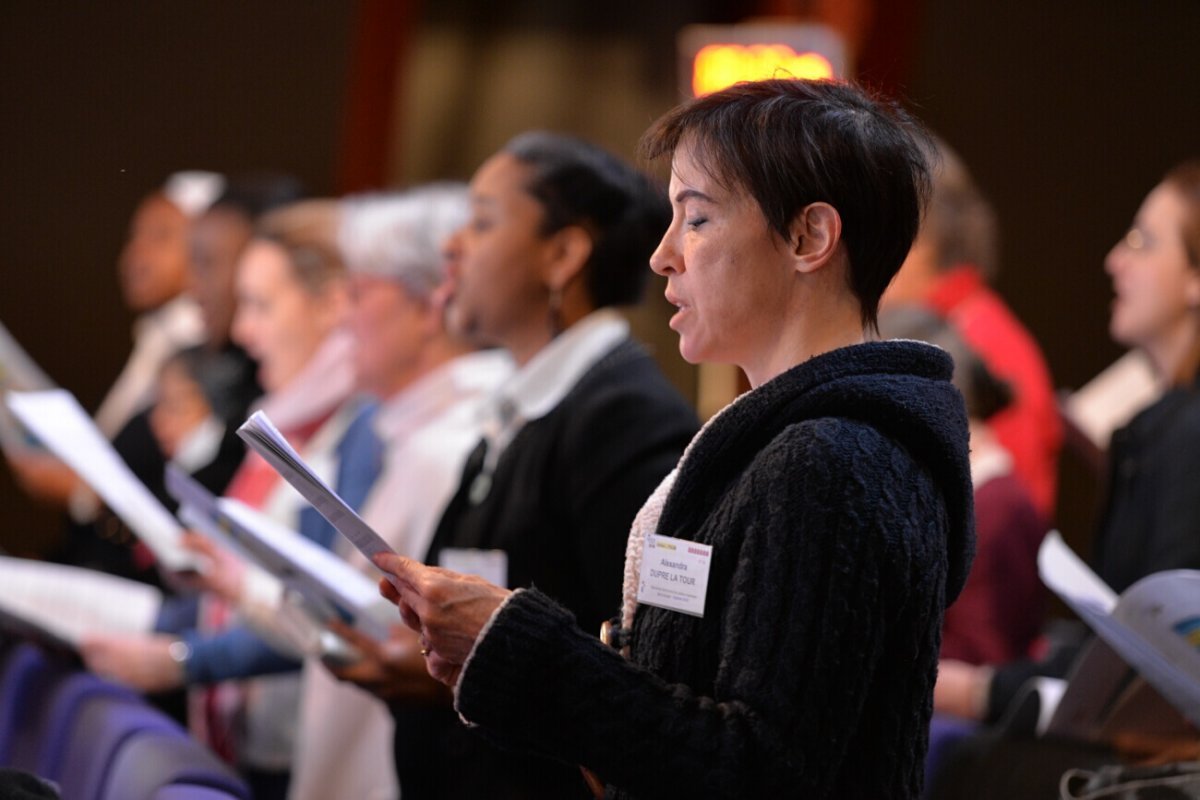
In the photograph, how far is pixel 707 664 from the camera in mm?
1192

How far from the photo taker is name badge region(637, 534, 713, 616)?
1.19 metres

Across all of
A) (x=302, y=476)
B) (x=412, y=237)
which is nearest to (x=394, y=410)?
(x=412, y=237)

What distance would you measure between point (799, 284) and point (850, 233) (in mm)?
60

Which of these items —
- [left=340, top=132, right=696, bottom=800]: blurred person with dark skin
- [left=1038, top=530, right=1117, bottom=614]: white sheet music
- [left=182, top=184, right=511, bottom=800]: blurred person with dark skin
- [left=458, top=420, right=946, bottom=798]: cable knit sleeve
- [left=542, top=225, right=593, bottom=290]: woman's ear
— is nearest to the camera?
[left=458, top=420, right=946, bottom=798]: cable knit sleeve

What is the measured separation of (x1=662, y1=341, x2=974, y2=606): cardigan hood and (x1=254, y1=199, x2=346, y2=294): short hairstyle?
2435 millimetres

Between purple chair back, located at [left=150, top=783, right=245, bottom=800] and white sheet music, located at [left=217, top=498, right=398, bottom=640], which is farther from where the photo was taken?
white sheet music, located at [left=217, top=498, right=398, bottom=640]

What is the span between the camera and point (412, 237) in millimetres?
3010

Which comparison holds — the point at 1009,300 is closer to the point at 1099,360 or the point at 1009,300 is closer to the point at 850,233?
the point at 1099,360

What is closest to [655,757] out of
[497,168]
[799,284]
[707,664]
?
[707,664]

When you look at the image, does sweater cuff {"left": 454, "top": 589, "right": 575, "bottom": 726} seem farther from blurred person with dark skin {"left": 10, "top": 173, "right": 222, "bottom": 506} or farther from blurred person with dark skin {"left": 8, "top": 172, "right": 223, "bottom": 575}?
blurred person with dark skin {"left": 10, "top": 173, "right": 222, "bottom": 506}

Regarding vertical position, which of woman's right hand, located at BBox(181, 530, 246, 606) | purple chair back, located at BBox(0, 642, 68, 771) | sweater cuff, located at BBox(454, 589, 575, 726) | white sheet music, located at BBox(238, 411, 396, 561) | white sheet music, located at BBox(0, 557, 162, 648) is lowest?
purple chair back, located at BBox(0, 642, 68, 771)

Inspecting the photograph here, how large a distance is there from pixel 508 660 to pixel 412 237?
1946 millimetres

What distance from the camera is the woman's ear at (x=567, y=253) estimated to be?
2.19m

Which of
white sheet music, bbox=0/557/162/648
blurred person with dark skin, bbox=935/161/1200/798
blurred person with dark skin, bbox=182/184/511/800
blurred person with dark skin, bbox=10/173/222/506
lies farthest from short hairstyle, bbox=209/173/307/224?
blurred person with dark skin, bbox=935/161/1200/798
